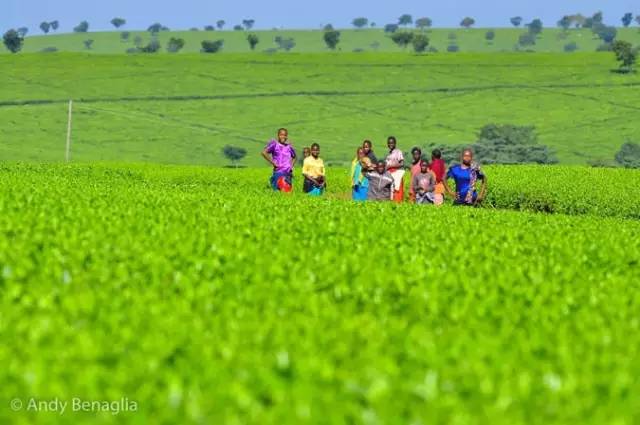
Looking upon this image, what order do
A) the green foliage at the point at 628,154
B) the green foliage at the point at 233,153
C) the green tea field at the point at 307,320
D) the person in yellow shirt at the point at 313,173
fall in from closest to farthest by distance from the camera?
the green tea field at the point at 307,320
the person in yellow shirt at the point at 313,173
the green foliage at the point at 628,154
the green foliage at the point at 233,153

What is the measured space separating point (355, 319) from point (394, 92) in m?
121

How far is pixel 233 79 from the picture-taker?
135 meters

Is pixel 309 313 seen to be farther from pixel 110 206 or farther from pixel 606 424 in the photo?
pixel 110 206

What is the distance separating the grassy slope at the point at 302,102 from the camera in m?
110

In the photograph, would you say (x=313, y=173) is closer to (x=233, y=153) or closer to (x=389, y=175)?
(x=389, y=175)

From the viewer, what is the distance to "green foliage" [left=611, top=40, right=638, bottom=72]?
13800 cm

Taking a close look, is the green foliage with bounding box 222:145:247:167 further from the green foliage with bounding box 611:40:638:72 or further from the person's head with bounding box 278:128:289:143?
the person's head with bounding box 278:128:289:143

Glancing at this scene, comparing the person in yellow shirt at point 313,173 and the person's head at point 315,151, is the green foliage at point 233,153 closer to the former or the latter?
the person in yellow shirt at point 313,173

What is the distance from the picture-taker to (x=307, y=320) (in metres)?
9.48

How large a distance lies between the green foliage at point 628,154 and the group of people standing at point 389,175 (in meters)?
71.1

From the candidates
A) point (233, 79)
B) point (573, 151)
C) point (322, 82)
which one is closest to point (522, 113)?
point (573, 151)

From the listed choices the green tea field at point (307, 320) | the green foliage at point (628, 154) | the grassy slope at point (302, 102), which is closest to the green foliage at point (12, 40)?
the grassy slope at point (302, 102)

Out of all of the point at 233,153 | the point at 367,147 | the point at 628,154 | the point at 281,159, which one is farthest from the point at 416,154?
the point at 628,154

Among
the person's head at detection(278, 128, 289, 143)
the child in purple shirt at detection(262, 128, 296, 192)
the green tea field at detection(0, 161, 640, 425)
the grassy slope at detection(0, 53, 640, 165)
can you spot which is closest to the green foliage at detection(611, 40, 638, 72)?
the grassy slope at detection(0, 53, 640, 165)
